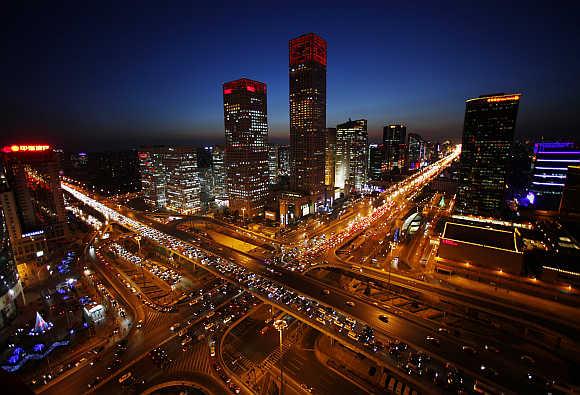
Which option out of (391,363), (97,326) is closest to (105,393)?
(97,326)

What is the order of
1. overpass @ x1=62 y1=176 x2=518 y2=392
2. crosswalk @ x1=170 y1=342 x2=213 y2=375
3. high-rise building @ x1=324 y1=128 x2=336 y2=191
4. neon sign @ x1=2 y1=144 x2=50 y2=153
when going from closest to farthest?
1. overpass @ x1=62 y1=176 x2=518 y2=392
2. crosswalk @ x1=170 y1=342 x2=213 y2=375
3. neon sign @ x1=2 y1=144 x2=50 y2=153
4. high-rise building @ x1=324 y1=128 x2=336 y2=191

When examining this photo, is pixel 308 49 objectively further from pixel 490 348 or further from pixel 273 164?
pixel 490 348

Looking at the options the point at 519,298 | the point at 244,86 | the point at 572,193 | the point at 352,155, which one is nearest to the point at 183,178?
the point at 244,86

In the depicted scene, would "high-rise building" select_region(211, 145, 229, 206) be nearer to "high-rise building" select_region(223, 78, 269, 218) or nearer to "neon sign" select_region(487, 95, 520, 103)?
"high-rise building" select_region(223, 78, 269, 218)

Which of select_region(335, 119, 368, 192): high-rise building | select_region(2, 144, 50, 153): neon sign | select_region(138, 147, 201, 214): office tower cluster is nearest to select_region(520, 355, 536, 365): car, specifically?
select_region(138, 147, 201, 214): office tower cluster

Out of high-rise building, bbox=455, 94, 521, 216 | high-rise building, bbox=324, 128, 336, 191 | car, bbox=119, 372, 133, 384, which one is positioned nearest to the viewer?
car, bbox=119, 372, 133, 384

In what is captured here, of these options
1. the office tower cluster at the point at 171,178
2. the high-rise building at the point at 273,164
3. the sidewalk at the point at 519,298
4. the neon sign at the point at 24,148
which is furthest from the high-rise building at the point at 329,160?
the neon sign at the point at 24,148

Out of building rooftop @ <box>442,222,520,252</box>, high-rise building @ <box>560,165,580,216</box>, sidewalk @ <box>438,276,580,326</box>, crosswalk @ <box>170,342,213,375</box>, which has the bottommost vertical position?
crosswalk @ <box>170,342,213,375</box>
